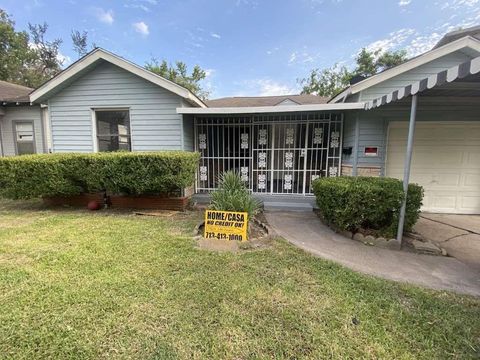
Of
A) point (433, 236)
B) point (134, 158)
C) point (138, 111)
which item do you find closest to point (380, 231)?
point (433, 236)

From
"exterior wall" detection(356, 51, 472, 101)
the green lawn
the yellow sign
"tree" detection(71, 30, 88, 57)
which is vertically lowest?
the green lawn

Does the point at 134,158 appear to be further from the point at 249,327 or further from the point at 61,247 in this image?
the point at 249,327

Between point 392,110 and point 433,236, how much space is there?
2.91 metres

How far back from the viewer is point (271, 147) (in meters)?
6.96

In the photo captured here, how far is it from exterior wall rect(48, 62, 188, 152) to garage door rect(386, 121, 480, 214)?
549 cm

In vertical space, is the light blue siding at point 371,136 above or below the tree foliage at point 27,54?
below

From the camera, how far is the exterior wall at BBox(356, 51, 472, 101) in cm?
529

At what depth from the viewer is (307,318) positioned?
2.11 meters

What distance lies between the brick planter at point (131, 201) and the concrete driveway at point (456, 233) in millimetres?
5166

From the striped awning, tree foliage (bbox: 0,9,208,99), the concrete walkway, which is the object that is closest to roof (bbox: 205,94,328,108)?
the striped awning

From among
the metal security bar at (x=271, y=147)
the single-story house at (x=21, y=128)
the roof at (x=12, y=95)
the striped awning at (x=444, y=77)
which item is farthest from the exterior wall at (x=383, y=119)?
the roof at (x=12, y=95)

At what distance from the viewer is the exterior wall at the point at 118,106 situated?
6230mm

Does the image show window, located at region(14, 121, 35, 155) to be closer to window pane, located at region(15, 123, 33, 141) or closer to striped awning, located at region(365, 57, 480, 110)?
window pane, located at region(15, 123, 33, 141)

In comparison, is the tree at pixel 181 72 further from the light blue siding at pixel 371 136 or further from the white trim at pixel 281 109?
the light blue siding at pixel 371 136
